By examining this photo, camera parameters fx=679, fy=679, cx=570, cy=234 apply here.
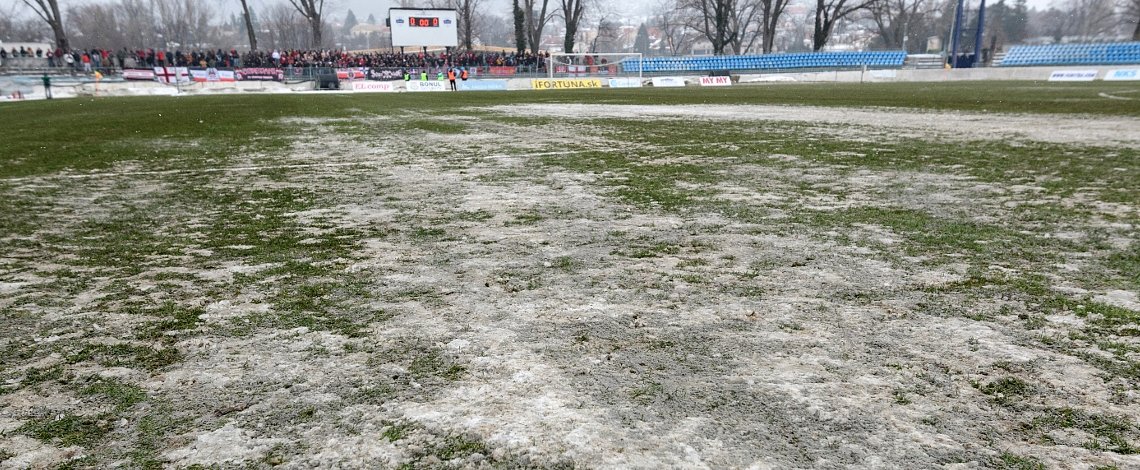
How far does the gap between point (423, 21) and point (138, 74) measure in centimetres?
1925

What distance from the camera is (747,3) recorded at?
7344 cm

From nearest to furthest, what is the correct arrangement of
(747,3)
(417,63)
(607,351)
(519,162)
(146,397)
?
(146,397) → (607,351) → (519,162) → (417,63) → (747,3)

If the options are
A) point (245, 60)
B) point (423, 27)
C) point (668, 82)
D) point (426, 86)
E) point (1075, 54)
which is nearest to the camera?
point (426, 86)

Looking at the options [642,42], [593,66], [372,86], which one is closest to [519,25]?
[593,66]

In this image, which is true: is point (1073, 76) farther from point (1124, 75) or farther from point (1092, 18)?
point (1092, 18)

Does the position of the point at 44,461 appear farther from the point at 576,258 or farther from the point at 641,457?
the point at 576,258

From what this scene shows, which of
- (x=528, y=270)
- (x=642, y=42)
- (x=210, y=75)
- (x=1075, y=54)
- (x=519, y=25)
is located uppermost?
(x=642, y=42)

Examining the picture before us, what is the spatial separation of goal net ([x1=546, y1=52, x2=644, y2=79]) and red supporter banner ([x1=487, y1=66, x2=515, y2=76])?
95.6 inches

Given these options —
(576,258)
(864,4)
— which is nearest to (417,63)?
(864,4)

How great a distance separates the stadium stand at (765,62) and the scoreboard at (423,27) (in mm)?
13462

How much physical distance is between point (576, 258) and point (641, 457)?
1.77 metres

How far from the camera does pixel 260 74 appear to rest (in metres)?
37.5

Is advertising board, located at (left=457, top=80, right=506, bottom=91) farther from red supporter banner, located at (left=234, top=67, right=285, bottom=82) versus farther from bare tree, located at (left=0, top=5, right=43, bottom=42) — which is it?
bare tree, located at (left=0, top=5, right=43, bottom=42)

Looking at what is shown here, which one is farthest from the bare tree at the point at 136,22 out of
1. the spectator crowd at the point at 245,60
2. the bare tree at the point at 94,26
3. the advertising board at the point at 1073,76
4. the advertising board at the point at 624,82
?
the advertising board at the point at 1073,76
